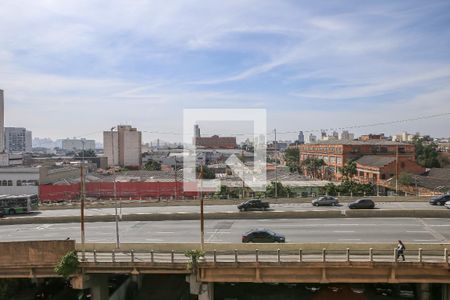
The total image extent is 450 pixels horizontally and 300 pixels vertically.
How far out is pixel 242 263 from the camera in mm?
24141

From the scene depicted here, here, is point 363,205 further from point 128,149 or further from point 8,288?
point 128,149

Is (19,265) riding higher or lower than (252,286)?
higher

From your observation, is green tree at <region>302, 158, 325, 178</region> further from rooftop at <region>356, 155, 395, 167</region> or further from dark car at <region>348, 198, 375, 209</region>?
dark car at <region>348, 198, 375, 209</region>

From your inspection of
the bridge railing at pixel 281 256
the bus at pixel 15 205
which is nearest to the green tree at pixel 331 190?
the bridge railing at pixel 281 256

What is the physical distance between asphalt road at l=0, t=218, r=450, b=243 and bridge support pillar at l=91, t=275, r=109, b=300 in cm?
475

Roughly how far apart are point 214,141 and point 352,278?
77.8m

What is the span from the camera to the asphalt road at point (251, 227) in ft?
99.4

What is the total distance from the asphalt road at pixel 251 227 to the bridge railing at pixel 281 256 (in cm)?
421

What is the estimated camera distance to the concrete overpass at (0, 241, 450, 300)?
23281 mm

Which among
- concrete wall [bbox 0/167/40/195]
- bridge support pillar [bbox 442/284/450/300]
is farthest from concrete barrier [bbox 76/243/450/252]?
concrete wall [bbox 0/167/40/195]

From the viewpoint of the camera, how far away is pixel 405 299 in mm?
27547

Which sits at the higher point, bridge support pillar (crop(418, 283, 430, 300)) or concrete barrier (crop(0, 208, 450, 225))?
concrete barrier (crop(0, 208, 450, 225))

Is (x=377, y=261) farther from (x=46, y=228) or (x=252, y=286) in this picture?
(x=46, y=228)

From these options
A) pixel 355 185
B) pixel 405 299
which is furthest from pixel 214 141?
pixel 405 299
